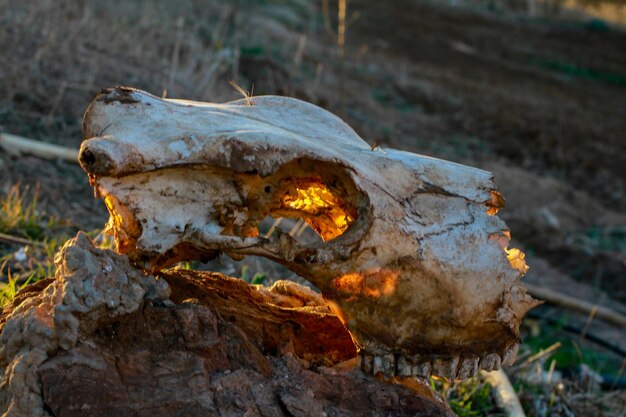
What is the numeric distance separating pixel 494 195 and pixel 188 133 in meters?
0.87

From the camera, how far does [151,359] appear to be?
1901mm

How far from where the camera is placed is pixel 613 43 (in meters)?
19.9

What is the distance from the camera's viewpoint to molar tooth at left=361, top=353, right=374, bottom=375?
7.07 ft

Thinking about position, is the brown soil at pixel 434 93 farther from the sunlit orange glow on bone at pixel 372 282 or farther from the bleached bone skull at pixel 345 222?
the sunlit orange glow on bone at pixel 372 282

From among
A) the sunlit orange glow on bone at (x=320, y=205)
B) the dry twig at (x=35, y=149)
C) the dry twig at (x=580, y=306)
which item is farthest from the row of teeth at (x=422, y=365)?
the dry twig at (x=580, y=306)

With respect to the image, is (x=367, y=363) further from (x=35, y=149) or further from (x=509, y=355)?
(x=35, y=149)

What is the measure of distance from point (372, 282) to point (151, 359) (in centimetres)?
57

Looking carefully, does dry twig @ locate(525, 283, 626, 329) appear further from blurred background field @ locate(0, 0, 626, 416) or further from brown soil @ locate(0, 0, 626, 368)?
brown soil @ locate(0, 0, 626, 368)

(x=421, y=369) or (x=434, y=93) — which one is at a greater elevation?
(x=421, y=369)

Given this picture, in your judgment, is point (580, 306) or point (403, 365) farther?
point (580, 306)

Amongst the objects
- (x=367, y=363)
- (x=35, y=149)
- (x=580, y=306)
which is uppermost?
(x=367, y=363)

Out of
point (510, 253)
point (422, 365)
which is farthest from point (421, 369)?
point (510, 253)

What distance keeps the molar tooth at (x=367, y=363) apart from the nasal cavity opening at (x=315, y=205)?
0.33 meters

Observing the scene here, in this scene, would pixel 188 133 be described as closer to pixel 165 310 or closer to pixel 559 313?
pixel 165 310
